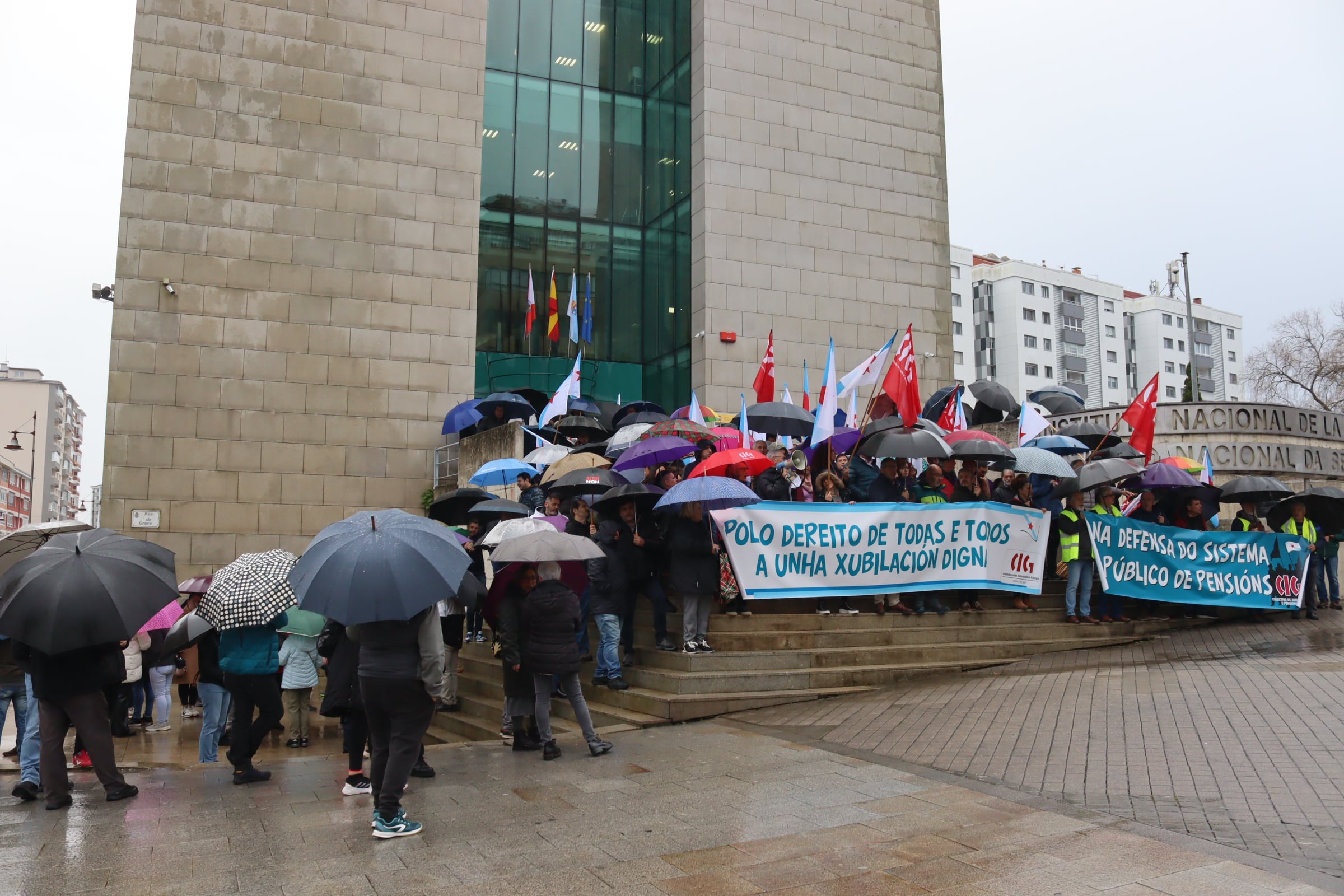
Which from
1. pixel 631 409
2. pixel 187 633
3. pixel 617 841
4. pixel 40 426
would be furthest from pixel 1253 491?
pixel 40 426

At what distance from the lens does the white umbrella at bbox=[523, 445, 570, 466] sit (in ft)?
51.9

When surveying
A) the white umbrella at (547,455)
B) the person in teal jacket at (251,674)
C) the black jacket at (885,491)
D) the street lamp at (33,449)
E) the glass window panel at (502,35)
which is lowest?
the person in teal jacket at (251,674)

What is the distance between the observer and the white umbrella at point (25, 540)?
9531 mm

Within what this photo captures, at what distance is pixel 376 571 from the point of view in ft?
20.9

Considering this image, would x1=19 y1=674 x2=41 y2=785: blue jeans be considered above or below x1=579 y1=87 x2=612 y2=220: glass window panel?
below

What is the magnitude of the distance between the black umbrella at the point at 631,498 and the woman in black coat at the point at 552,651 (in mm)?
2613

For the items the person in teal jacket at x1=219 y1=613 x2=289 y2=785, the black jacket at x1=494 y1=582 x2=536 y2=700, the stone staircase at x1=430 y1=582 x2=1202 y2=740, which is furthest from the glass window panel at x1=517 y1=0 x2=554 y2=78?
the person in teal jacket at x1=219 y1=613 x2=289 y2=785

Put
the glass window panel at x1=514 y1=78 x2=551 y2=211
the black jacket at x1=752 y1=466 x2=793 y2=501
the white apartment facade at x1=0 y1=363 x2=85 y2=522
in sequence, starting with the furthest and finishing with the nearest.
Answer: the white apartment facade at x1=0 y1=363 x2=85 y2=522
the glass window panel at x1=514 y1=78 x2=551 y2=211
the black jacket at x1=752 y1=466 x2=793 y2=501

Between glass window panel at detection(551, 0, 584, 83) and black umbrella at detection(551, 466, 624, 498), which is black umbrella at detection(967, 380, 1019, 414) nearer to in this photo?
black umbrella at detection(551, 466, 624, 498)

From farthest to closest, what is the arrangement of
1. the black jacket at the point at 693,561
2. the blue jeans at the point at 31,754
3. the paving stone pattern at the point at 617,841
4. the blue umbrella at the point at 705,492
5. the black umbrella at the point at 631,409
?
the black umbrella at the point at 631,409, the black jacket at the point at 693,561, the blue umbrella at the point at 705,492, the blue jeans at the point at 31,754, the paving stone pattern at the point at 617,841

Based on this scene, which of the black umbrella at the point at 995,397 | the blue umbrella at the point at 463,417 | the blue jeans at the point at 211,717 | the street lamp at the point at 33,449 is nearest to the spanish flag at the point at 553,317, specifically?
the blue umbrella at the point at 463,417

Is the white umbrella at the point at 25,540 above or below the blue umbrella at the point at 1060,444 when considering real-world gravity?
below

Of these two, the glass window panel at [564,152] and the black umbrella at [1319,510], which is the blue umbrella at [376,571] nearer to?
the black umbrella at [1319,510]

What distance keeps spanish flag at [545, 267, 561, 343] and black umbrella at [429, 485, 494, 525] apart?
11041 mm
